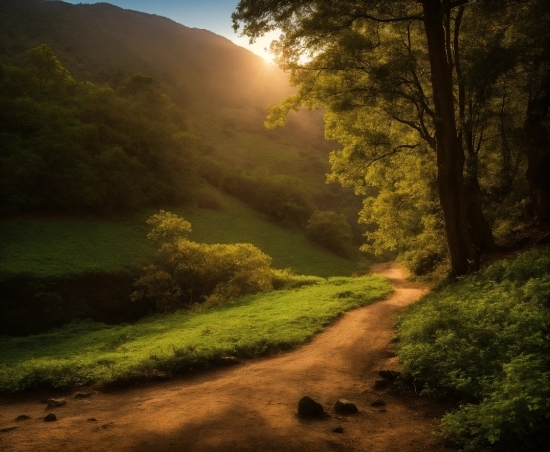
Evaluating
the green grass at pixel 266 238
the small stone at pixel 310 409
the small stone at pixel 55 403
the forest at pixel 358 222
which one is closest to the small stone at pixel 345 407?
the small stone at pixel 310 409

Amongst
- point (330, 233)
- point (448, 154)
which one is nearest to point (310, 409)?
point (448, 154)

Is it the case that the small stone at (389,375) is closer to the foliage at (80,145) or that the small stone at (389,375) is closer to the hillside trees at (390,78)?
the hillside trees at (390,78)

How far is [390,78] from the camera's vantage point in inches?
611

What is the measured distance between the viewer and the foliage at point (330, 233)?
52188 mm

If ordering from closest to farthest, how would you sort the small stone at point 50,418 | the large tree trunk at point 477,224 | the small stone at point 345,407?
1. the small stone at point 345,407
2. the small stone at point 50,418
3. the large tree trunk at point 477,224

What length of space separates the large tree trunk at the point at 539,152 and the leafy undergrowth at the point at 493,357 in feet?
14.8

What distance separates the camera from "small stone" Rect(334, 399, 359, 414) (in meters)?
7.41

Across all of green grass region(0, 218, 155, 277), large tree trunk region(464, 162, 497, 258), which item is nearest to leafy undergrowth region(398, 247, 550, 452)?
large tree trunk region(464, 162, 497, 258)

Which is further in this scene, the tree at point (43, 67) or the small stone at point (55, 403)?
the tree at point (43, 67)

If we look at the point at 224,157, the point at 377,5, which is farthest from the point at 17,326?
the point at 224,157

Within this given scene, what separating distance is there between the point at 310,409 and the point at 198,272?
63.5ft

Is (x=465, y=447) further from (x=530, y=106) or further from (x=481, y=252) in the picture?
(x=530, y=106)

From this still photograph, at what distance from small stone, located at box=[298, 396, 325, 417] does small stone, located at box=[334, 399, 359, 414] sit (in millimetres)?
351

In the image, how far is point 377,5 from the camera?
15.5 m
